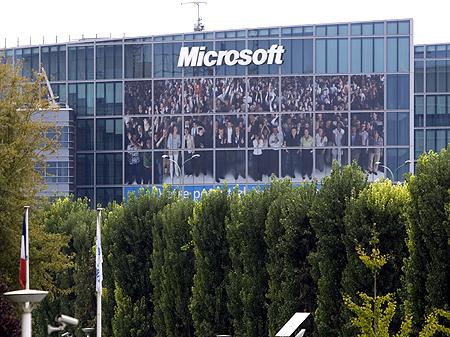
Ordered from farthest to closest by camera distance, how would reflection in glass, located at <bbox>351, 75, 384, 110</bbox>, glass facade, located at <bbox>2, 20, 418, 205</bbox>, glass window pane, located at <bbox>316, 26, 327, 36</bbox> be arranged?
glass window pane, located at <bbox>316, 26, 327, 36</bbox>, glass facade, located at <bbox>2, 20, 418, 205</bbox>, reflection in glass, located at <bbox>351, 75, 384, 110</bbox>

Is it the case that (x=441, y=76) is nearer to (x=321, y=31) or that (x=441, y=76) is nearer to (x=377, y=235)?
(x=321, y=31)

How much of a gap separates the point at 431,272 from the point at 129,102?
94195 millimetres

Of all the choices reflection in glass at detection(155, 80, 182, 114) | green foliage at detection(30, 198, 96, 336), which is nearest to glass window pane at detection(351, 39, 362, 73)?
reflection in glass at detection(155, 80, 182, 114)

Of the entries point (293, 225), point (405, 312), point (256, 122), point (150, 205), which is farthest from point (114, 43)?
point (405, 312)

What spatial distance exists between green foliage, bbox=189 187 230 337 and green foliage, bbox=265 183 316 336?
5.56 metres

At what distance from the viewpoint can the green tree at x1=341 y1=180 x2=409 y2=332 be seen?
59219 mm

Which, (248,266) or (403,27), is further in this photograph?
(403,27)

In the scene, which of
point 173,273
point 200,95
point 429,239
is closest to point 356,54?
point 200,95

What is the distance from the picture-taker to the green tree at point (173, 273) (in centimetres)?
7362

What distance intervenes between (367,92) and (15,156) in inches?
3365

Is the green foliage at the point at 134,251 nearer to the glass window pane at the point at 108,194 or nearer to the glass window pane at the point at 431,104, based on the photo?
the glass window pane at the point at 108,194

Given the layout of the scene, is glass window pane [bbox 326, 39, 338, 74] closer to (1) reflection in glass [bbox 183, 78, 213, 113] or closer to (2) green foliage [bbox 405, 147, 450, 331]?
(1) reflection in glass [bbox 183, 78, 213, 113]

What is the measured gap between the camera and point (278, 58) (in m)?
144

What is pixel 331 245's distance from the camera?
61.5m
